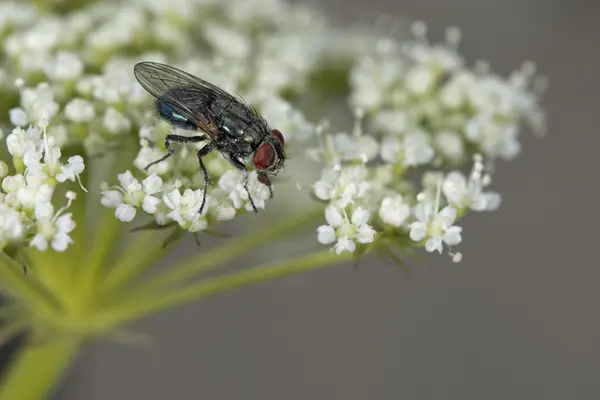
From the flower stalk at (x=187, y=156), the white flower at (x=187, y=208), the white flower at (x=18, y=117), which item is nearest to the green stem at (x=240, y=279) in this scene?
the flower stalk at (x=187, y=156)

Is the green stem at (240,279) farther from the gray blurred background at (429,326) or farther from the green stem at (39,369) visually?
the gray blurred background at (429,326)

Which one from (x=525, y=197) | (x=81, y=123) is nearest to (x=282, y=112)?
(x=81, y=123)

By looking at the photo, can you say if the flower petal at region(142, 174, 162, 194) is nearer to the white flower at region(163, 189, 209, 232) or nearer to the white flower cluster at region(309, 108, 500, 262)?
the white flower at region(163, 189, 209, 232)

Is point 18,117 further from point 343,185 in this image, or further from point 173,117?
point 343,185

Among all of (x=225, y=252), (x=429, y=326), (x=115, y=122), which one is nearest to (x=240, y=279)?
(x=225, y=252)

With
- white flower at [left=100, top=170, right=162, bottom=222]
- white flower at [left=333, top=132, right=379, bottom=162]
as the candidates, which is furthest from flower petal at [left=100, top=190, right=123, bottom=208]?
white flower at [left=333, top=132, right=379, bottom=162]

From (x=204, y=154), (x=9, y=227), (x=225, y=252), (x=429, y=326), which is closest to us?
(x=9, y=227)
